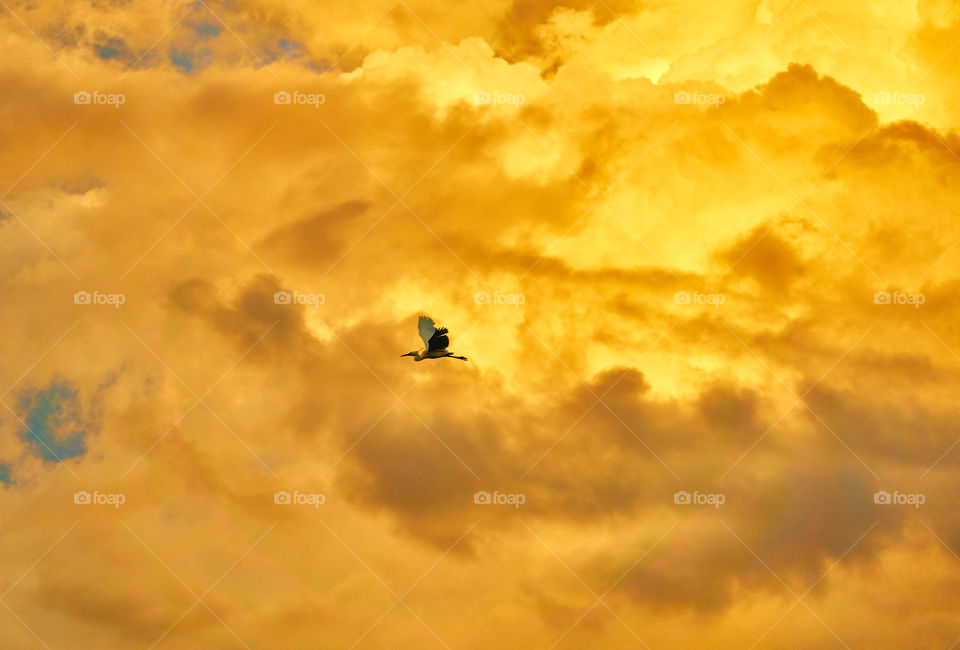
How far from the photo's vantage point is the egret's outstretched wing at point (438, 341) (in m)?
173

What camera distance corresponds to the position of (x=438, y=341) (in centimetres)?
17462

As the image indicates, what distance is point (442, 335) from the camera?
17375 centimetres

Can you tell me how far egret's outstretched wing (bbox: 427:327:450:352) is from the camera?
568ft
